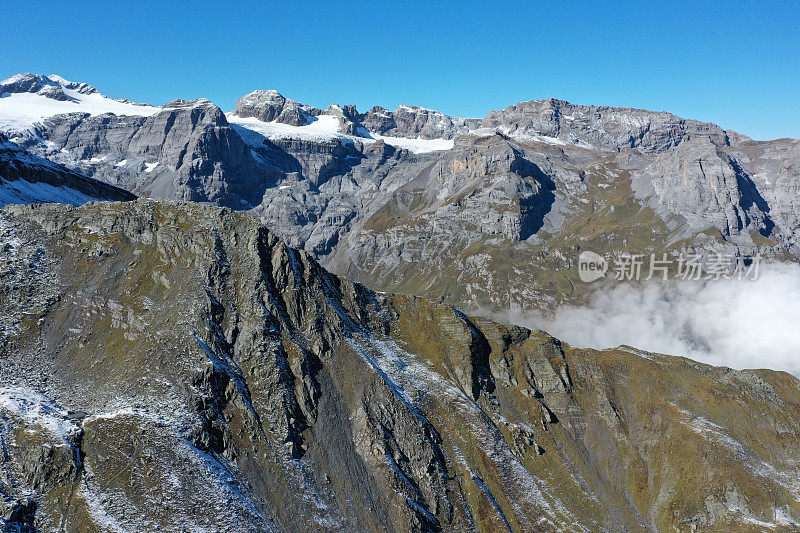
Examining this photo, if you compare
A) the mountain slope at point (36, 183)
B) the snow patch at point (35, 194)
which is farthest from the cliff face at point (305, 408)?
the mountain slope at point (36, 183)

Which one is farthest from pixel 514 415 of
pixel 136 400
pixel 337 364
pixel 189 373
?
pixel 136 400

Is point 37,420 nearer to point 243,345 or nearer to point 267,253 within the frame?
point 243,345

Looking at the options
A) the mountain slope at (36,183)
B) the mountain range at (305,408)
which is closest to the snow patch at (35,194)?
the mountain slope at (36,183)

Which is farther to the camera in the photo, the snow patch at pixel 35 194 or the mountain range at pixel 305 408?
the snow patch at pixel 35 194

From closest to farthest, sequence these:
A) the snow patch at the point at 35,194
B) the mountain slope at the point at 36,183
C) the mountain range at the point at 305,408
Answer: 1. the mountain range at the point at 305,408
2. the snow patch at the point at 35,194
3. the mountain slope at the point at 36,183

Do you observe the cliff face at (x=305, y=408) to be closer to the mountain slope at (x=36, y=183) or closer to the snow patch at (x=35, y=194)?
the snow patch at (x=35, y=194)

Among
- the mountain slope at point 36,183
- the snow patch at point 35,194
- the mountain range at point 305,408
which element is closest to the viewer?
the mountain range at point 305,408

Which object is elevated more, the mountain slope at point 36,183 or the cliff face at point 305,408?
the mountain slope at point 36,183

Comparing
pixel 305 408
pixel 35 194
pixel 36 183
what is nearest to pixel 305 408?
pixel 305 408
